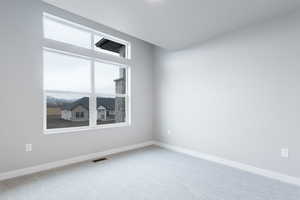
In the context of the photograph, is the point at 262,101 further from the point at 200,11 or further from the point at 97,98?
the point at 97,98

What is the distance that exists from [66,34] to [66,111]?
1550 mm

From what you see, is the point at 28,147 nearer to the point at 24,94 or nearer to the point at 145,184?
the point at 24,94

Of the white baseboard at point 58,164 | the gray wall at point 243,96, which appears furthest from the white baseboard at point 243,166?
the white baseboard at point 58,164

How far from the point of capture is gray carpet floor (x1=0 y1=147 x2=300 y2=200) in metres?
2.03

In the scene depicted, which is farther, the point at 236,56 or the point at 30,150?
the point at 236,56

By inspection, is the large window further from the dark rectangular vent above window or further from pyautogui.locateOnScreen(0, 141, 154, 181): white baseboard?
pyautogui.locateOnScreen(0, 141, 154, 181): white baseboard

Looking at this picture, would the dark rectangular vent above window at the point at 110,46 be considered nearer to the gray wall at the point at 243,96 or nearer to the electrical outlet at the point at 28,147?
the gray wall at the point at 243,96

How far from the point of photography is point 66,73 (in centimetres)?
318

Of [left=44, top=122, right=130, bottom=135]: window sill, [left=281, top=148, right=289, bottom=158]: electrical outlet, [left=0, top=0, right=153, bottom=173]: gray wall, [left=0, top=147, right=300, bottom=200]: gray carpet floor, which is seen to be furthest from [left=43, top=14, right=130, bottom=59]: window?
[left=281, top=148, right=289, bottom=158]: electrical outlet

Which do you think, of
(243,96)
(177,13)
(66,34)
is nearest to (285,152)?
(243,96)

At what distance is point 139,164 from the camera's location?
10.0 feet

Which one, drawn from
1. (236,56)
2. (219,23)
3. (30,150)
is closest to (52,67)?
(30,150)

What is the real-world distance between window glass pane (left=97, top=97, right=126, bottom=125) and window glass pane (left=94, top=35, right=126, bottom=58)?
3.73 ft

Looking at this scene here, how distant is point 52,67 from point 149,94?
246 cm
